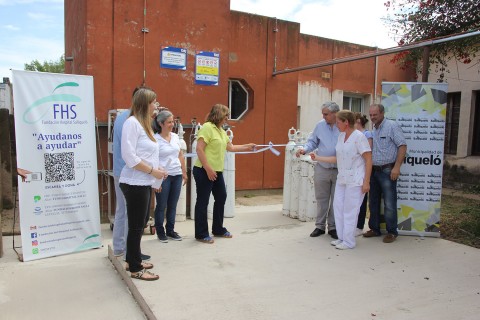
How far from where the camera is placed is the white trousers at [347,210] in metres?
4.55

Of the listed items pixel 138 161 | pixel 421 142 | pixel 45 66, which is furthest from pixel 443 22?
pixel 45 66

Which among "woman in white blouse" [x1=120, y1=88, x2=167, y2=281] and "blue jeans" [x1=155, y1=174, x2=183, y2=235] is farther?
"blue jeans" [x1=155, y1=174, x2=183, y2=235]

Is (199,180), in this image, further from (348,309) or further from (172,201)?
(348,309)

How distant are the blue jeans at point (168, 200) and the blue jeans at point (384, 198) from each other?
2.45 metres

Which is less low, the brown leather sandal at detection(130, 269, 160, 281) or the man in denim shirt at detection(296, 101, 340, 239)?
the man in denim shirt at detection(296, 101, 340, 239)

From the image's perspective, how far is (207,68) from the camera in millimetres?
7164

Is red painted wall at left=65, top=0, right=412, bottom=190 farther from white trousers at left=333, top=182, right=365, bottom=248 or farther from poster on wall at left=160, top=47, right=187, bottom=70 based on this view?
white trousers at left=333, top=182, right=365, bottom=248

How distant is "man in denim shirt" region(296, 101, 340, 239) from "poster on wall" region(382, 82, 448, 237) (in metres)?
0.76

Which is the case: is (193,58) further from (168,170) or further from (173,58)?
(168,170)

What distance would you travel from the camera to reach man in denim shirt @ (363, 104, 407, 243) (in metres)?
4.85

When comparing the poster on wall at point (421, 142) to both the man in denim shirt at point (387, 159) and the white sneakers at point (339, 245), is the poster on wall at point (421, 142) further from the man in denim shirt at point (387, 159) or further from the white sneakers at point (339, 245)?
the white sneakers at point (339, 245)

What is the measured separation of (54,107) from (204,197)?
2003 mm

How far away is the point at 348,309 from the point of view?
3.21 metres

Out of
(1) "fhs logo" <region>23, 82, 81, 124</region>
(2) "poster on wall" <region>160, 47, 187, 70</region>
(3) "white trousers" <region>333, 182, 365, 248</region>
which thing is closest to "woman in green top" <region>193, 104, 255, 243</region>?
(3) "white trousers" <region>333, 182, 365, 248</region>
